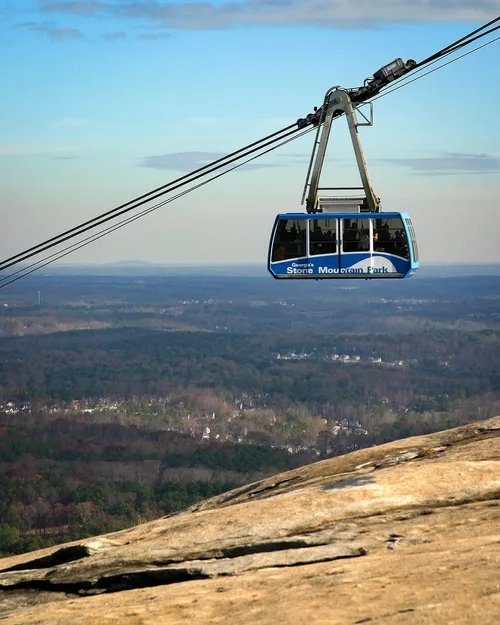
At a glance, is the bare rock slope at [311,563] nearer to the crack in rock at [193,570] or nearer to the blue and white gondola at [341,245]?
the crack in rock at [193,570]

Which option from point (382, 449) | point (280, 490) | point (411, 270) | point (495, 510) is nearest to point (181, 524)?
point (280, 490)

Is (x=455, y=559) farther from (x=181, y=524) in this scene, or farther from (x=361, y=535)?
(x=181, y=524)

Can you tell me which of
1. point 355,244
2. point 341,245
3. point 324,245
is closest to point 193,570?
point 324,245

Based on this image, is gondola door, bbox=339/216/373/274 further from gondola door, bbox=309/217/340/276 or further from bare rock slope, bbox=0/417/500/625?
bare rock slope, bbox=0/417/500/625

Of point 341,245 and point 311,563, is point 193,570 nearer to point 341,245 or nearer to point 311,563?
point 311,563

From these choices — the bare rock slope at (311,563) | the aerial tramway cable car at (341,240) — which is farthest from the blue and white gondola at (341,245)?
the bare rock slope at (311,563)

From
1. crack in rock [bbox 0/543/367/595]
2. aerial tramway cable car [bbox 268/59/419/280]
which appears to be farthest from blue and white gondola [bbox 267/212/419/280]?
crack in rock [bbox 0/543/367/595]

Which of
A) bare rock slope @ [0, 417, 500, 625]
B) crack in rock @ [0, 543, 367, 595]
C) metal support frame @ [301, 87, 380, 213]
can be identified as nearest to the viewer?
bare rock slope @ [0, 417, 500, 625]
